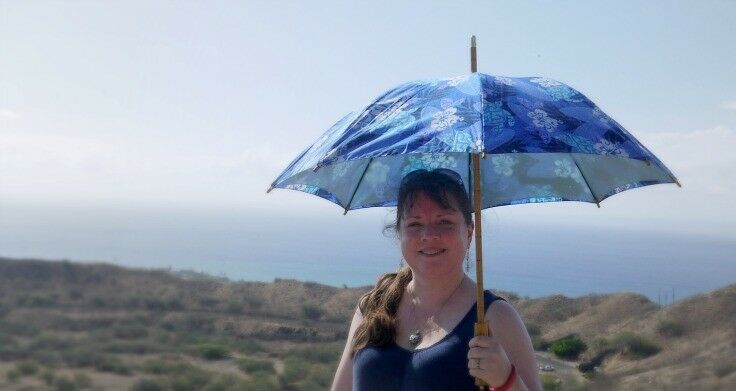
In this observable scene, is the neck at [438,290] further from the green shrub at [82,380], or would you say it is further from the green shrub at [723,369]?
the green shrub at [82,380]

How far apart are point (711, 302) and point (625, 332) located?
259 centimetres

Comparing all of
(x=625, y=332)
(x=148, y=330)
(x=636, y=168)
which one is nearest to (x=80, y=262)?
(x=148, y=330)

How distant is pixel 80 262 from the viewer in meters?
16.2

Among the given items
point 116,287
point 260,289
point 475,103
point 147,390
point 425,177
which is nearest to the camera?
point 475,103

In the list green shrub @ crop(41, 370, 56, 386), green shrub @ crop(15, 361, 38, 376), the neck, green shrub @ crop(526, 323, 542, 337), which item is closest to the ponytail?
the neck

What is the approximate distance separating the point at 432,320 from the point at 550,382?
31.2 feet

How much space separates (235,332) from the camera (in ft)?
54.1

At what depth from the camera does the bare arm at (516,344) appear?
2766 millimetres

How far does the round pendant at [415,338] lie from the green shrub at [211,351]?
40.6 feet

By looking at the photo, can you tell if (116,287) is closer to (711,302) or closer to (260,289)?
(260,289)

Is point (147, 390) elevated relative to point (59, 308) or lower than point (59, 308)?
lower

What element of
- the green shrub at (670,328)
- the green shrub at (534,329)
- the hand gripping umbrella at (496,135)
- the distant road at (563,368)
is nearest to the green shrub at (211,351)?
the green shrub at (534,329)

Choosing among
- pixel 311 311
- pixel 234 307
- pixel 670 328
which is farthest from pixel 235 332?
pixel 670 328

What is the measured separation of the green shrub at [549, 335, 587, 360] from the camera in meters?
14.3
